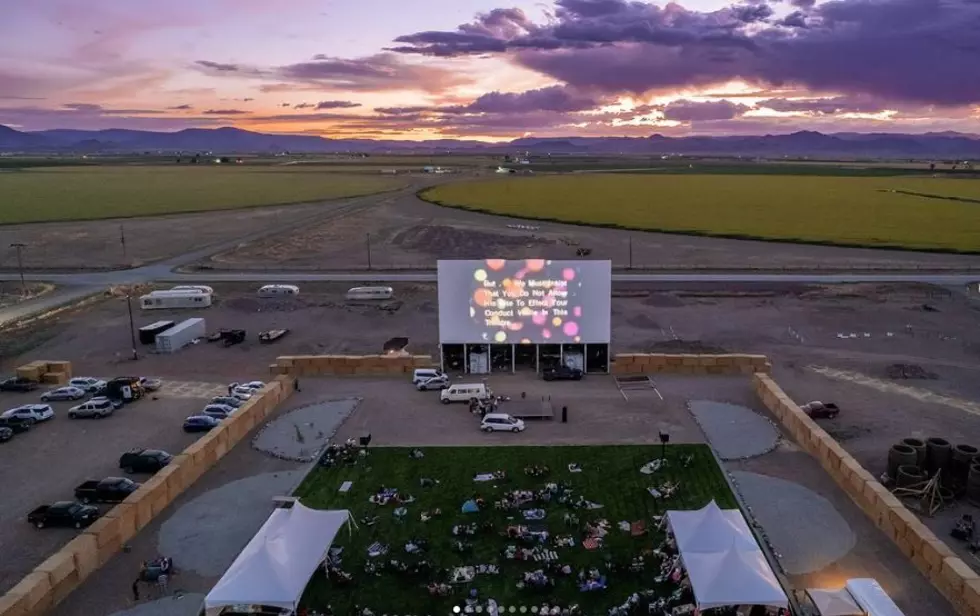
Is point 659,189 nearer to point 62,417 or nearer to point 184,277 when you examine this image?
point 184,277

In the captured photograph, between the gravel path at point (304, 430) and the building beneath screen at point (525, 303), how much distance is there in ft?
21.9

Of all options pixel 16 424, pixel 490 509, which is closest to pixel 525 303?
pixel 490 509

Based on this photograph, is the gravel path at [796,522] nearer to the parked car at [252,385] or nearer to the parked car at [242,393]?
the parked car at [242,393]

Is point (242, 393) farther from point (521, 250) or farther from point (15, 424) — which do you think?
point (521, 250)

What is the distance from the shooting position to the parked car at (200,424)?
31469mm

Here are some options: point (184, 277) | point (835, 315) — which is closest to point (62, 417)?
point (184, 277)

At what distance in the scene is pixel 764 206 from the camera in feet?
396

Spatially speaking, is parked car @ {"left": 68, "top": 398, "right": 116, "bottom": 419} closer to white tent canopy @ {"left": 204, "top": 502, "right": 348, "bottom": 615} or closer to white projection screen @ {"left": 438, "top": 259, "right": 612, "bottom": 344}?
white projection screen @ {"left": 438, "top": 259, "right": 612, "bottom": 344}

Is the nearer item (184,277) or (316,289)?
(316,289)

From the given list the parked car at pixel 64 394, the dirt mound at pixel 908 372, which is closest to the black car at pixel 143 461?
the parked car at pixel 64 394

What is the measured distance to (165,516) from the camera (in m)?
23.4

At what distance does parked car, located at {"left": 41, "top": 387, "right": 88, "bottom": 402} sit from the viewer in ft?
117

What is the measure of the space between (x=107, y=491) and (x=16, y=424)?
33.8 feet

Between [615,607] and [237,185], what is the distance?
172994 millimetres
